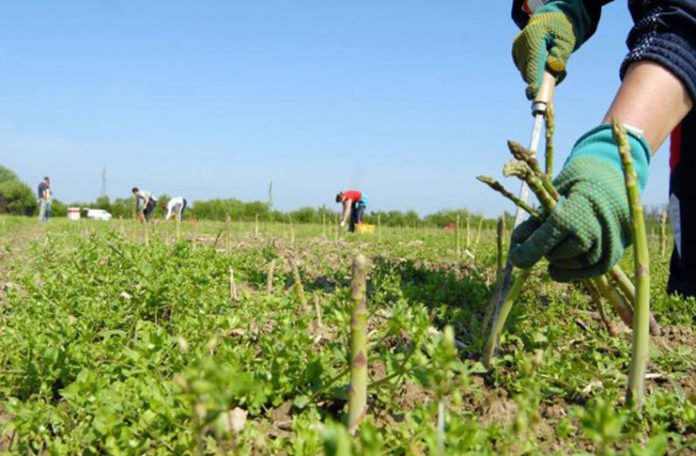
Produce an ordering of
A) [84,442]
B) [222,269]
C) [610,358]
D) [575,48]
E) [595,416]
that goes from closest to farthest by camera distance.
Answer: [595,416] < [84,442] < [610,358] < [575,48] < [222,269]

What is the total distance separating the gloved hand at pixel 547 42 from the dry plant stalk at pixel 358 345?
1.67 m

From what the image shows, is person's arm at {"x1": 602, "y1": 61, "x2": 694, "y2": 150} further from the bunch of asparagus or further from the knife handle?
the knife handle

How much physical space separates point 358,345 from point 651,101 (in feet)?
4.68

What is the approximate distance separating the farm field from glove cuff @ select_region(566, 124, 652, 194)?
2.35ft

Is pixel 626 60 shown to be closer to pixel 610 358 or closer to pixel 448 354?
pixel 610 358

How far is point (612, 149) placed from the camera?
6.20 ft

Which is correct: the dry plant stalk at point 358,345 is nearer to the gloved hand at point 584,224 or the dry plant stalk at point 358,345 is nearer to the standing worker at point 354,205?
the gloved hand at point 584,224

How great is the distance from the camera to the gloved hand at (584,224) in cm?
168

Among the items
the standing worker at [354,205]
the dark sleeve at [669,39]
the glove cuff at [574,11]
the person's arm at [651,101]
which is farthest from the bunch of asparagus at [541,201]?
the standing worker at [354,205]

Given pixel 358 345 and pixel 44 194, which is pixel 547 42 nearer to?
pixel 358 345

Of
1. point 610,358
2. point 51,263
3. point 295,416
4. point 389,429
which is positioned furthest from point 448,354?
point 51,263

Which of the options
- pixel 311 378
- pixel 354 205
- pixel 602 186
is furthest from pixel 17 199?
pixel 602 186

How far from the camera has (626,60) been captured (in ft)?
6.79

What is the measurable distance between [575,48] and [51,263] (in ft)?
13.7
